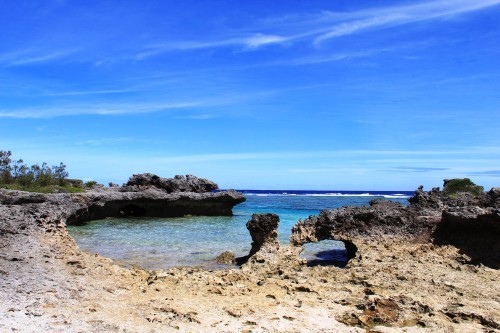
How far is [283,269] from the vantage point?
33.7ft

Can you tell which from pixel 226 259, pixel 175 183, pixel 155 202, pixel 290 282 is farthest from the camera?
pixel 175 183

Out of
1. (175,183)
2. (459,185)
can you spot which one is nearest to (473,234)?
(175,183)

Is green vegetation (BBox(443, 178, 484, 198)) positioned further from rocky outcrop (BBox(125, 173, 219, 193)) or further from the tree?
the tree

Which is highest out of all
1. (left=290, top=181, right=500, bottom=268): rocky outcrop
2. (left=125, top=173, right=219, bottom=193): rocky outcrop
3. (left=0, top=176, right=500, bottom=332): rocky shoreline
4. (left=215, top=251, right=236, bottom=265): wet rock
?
(left=125, top=173, right=219, bottom=193): rocky outcrop

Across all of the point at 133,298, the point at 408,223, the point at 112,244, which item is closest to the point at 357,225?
the point at 408,223

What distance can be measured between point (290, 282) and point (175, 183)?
27791 mm

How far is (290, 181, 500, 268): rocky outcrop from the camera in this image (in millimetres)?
11227

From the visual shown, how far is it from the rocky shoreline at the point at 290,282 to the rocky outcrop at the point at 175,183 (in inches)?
903

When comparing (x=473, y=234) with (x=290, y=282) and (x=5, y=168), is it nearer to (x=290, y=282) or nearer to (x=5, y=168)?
(x=290, y=282)

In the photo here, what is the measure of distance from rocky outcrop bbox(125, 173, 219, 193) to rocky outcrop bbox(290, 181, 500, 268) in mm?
→ 23957

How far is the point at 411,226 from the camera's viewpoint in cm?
1252

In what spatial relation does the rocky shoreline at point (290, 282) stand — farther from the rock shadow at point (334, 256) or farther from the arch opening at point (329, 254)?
the arch opening at point (329, 254)

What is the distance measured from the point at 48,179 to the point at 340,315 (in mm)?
40102

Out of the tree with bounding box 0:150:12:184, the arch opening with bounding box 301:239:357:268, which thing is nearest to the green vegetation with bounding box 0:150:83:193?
the tree with bounding box 0:150:12:184
